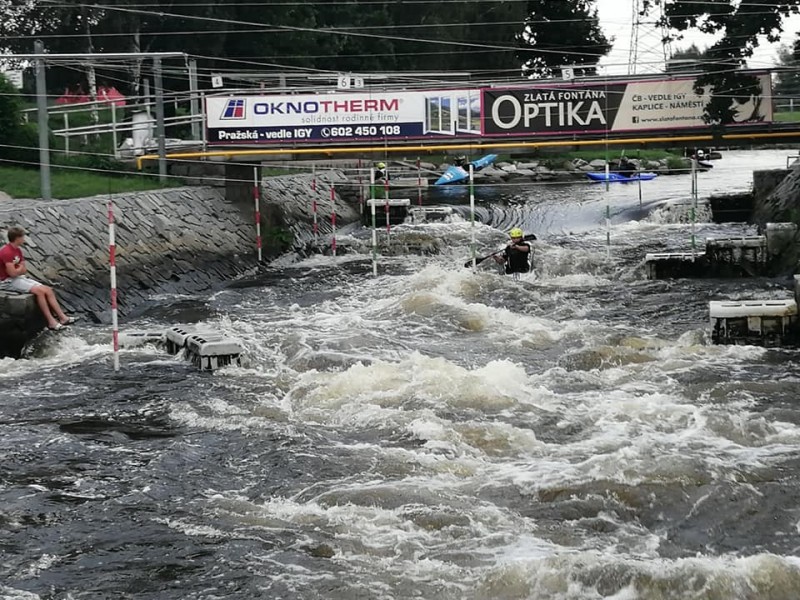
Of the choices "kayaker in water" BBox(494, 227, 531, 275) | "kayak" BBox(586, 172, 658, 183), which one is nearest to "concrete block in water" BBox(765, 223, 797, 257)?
"kayaker in water" BBox(494, 227, 531, 275)

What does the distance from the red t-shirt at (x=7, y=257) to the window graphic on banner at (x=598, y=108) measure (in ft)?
41.7

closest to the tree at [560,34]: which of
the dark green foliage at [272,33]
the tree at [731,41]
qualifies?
the dark green foliage at [272,33]

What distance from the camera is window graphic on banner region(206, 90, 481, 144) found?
27.5 m

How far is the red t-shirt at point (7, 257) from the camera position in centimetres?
1761

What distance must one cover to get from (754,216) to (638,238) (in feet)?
12.4

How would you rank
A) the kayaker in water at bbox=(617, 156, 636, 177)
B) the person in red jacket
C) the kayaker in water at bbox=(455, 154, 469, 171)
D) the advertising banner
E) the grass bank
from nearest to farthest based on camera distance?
the person in red jacket → the grass bank → the advertising banner → the kayaker in water at bbox=(455, 154, 469, 171) → the kayaker in water at bbox=(617, 156, 636, 177)

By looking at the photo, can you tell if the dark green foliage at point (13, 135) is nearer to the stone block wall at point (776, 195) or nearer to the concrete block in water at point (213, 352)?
the concrete block in water at point (213, 352)

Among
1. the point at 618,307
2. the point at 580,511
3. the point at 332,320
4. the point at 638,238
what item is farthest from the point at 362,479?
the point at 638,238

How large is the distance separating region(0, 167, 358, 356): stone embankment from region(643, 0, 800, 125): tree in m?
10.5

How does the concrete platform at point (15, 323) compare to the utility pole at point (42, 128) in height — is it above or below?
below

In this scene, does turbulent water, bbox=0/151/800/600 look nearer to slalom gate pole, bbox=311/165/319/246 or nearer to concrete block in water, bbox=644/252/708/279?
concrete block in water, bbox=644/252/708/279

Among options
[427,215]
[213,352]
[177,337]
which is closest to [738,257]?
[177,337]

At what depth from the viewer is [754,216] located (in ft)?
108

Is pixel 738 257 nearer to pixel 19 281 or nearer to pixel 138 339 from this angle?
pixel 138 339
